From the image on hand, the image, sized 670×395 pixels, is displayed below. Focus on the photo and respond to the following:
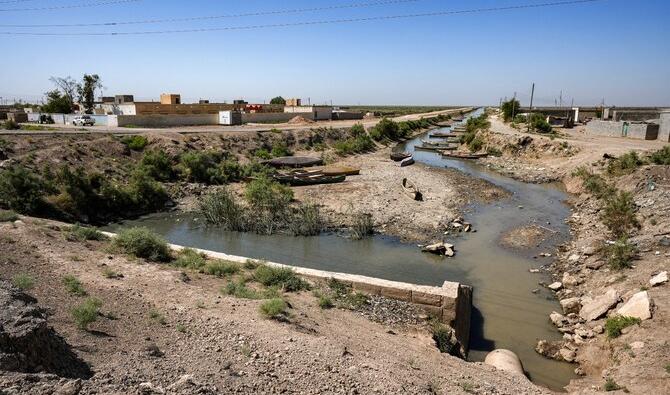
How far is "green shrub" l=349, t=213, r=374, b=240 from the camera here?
61.5 ft

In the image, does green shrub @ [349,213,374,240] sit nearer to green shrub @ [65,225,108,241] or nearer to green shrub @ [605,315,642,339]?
green shrub @ [65,225,108,241]

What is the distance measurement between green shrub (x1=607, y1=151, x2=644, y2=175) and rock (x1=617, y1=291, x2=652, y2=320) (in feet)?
57.4

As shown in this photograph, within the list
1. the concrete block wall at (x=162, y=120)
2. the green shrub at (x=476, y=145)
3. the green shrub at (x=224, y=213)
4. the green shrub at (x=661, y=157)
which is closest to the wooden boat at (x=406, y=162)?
the green shrub at (x=476, y=145)

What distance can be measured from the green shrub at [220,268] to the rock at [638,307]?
32.3 feet

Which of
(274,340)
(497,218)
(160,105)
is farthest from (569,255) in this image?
(160,105)

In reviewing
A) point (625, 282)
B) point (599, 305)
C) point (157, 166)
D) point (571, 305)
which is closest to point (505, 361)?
point (599, 305)

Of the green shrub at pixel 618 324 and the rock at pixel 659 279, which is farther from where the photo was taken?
the rock at pixel 659 279

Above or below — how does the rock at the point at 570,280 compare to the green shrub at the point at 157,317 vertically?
below

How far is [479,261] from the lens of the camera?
16.5 m

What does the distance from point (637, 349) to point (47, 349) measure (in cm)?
1054

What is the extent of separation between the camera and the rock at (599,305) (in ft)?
36.6

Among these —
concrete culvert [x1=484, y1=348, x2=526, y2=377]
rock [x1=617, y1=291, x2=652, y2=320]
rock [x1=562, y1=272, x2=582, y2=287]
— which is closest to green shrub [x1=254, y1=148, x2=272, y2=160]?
rock [x1=562, y1=272, x2=582, y2=287]

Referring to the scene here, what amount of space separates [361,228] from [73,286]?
38.4 feet

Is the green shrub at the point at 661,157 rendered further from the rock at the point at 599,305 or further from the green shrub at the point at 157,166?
the green shrub at the point at 157,166
